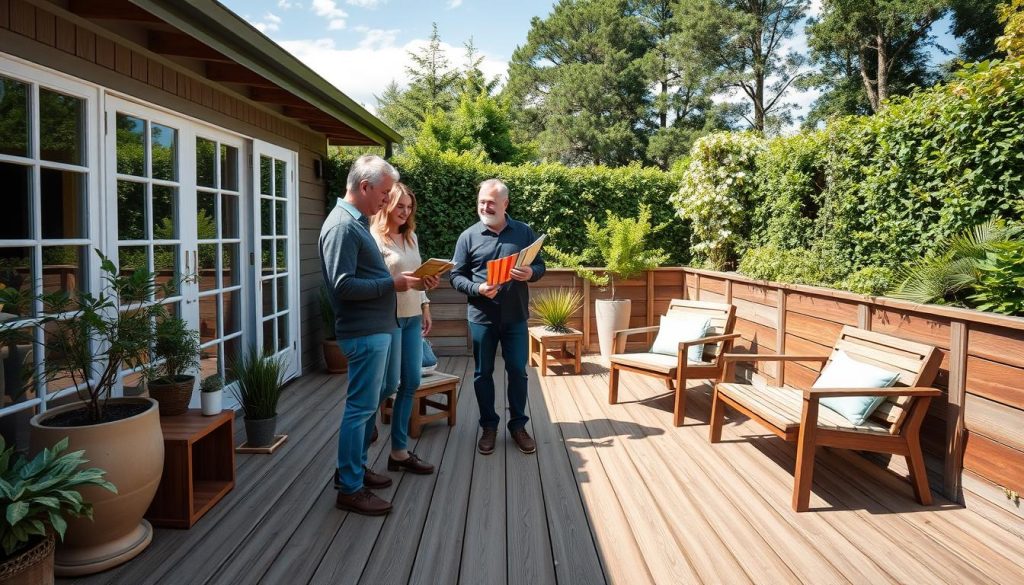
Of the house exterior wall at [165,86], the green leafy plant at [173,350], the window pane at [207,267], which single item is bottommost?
the green leafy plant at [173,350]

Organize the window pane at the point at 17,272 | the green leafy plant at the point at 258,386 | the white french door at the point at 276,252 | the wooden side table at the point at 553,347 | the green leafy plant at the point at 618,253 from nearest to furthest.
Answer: the window pane at the point at 17,272 < the green leafy plant at the point at 258,386 < the white french door at the point at 276,252 < the wooden side table at the point at 553,347 < the green leafy plant at the point at 618,253

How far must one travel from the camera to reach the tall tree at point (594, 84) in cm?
1975

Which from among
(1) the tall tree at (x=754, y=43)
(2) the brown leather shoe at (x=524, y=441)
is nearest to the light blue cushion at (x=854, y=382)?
(2) the brown leather shoe at (x=524, y=441)

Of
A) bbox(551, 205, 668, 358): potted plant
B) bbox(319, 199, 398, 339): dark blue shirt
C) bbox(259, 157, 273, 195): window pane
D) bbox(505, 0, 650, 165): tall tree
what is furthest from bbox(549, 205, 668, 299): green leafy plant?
bbox(505, 0, 650, 165): tall tree

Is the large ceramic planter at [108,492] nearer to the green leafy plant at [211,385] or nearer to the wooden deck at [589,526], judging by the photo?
the wooden deck at [589,526]

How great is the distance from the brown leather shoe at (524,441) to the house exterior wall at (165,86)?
9.13 ft

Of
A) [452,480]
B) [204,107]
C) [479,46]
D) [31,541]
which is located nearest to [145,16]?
[204,107]

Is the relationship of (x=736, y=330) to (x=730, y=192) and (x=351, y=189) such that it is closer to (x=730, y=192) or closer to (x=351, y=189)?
(x=730, y=192)

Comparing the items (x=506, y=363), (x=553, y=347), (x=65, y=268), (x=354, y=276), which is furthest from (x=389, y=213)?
(x=553, y=347)

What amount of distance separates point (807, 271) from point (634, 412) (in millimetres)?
1616

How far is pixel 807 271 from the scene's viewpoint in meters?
4.49

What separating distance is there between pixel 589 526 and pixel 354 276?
1.45 m

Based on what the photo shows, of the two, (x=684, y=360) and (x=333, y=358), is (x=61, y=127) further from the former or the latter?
(x=684, y=360)

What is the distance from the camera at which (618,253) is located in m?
6.26
